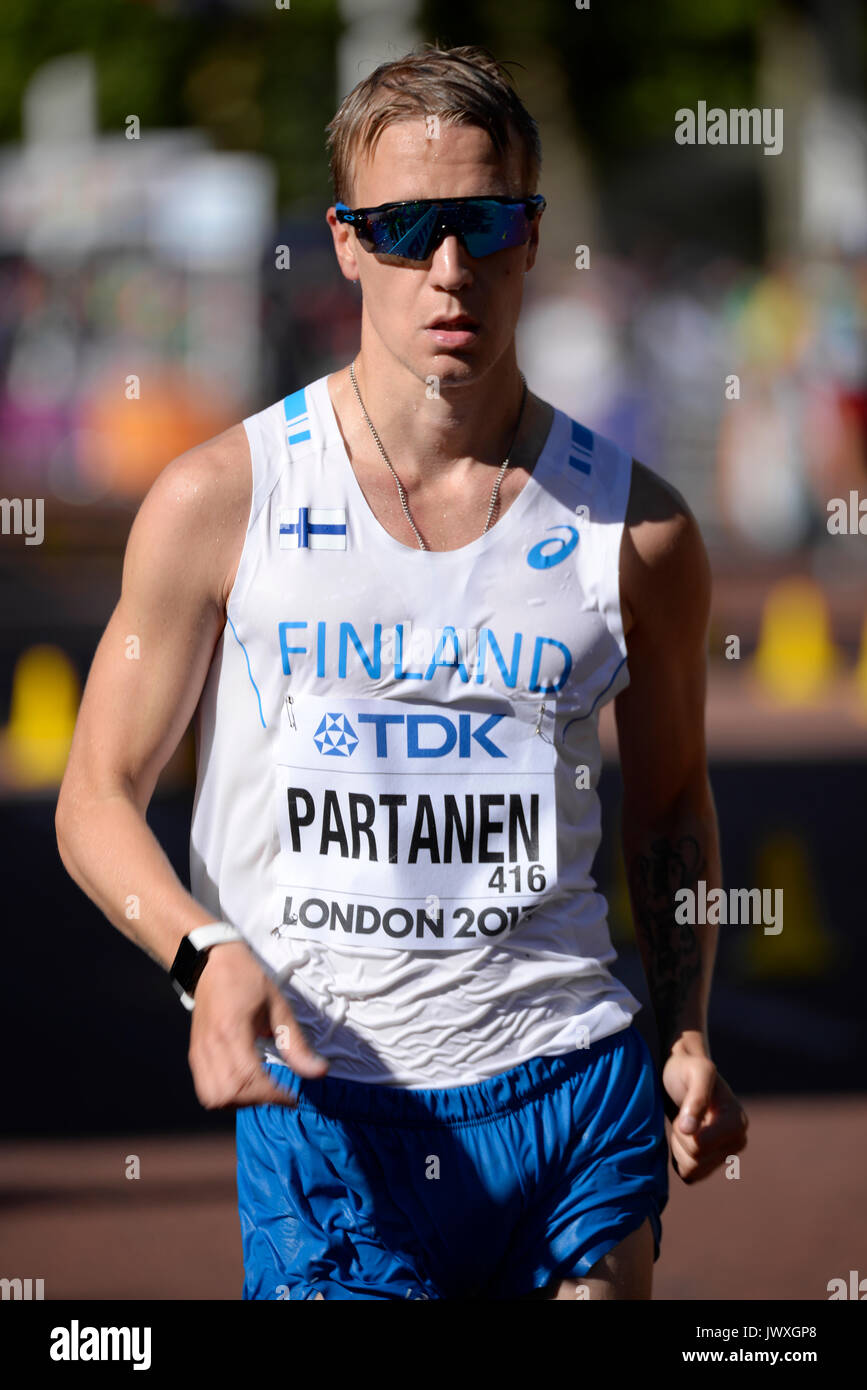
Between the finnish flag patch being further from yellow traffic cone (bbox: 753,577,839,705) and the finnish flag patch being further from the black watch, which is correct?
yellow traffic cone (bbox: 753,577,839,705)

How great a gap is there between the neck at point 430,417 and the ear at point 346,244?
0.11m

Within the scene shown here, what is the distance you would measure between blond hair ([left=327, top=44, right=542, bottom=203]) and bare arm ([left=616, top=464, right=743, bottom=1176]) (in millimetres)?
516

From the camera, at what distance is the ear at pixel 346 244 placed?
9.60 ft

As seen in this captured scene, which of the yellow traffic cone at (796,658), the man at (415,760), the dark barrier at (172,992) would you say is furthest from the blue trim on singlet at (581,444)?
the yellow traffic cone at (796,658)

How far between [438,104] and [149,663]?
846 millimetres

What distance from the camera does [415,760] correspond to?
2.86 metres

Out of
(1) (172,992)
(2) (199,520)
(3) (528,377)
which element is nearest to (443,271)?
(2) (199,520)

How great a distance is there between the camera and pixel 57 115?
4006 centimetres

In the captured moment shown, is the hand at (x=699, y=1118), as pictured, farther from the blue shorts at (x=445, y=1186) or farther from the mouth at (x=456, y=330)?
the mouth at (x=456, y=330)

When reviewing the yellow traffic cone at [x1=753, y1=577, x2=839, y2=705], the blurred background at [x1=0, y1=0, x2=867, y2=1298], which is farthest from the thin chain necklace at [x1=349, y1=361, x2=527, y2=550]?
the yellow traffic cone at [x1=753, y1=577, x2=839, y2=705]

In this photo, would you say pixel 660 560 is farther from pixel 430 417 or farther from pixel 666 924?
pixel 666 924

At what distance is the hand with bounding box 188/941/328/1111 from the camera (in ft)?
7.70
